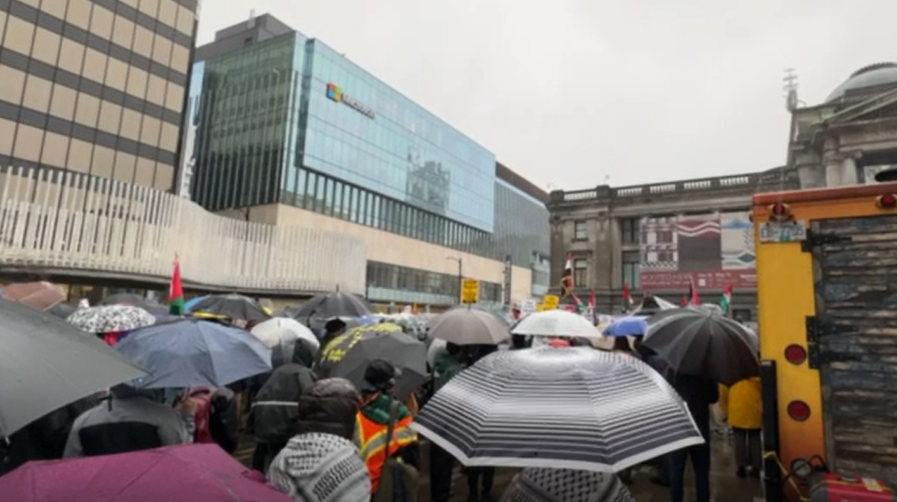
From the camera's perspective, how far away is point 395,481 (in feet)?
11.3

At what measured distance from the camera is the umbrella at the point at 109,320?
4590 millimetres

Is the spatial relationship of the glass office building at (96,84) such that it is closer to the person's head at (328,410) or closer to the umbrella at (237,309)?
the umbrella at (237,309)

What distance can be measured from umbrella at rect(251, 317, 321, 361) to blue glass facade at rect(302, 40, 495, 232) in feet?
138

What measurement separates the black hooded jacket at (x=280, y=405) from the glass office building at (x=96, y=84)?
36.4m

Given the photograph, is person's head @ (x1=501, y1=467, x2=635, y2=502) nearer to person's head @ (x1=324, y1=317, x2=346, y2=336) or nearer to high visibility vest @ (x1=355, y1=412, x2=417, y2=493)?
high visibility vest @ (x1=355, y1=412, x2=417, y2=493)

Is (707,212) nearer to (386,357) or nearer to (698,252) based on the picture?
(698,252)

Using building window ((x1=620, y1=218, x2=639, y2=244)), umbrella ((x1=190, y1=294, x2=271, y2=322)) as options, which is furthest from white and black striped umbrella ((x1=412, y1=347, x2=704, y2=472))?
building window ((x1=620, y1=218, x2=639, y2=244))

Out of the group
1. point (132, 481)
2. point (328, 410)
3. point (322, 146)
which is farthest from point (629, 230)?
point (132, 481)

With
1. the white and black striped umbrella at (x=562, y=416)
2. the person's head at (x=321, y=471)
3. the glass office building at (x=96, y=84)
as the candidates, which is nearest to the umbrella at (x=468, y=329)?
the person's head at (x=321, y=471)

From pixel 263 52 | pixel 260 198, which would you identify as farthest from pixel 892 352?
pixel 263 52

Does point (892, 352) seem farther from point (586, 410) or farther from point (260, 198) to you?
point (260, 198)

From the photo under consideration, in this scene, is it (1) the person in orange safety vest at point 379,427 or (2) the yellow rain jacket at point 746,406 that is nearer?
(1) the person in orange safety vest at point 379,427

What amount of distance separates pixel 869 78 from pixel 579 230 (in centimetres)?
2401

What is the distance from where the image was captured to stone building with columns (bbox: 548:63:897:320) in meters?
32.1
